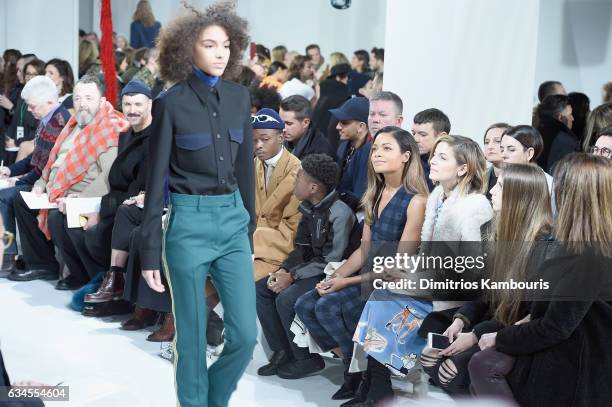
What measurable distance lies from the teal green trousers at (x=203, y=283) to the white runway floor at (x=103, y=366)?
0.79m

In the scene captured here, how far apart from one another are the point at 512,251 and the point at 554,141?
272 cm

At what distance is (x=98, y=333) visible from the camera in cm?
489

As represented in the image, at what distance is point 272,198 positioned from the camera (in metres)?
4.72

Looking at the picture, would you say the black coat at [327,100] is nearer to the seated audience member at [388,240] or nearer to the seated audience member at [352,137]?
the seated audience member at [352,137]

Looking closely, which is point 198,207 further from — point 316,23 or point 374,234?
point 316,23

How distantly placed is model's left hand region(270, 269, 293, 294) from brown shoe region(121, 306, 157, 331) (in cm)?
107

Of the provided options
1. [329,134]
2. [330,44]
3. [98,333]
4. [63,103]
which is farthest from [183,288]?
[330,44]

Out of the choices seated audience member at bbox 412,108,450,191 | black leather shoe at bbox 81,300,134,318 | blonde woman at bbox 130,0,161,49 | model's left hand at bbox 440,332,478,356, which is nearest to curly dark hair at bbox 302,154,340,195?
seated audience member at bbox 412,108,450,191

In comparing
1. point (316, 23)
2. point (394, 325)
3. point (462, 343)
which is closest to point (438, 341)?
point (462, 343)

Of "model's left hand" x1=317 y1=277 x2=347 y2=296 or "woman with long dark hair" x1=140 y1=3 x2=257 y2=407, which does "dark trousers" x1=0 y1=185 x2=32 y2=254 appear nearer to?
"model's left hand" x1=317 y1=277 x2=347 y2=296

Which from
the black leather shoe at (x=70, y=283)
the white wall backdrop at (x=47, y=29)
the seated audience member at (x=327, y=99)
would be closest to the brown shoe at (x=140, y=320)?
the black leather shoe at (x=70, y=283)

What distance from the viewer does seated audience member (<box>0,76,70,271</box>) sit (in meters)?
6.25

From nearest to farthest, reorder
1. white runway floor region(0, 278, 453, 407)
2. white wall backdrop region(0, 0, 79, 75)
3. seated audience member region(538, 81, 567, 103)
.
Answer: white runway floor region(0, 278, 453, 407)
seated audience member region(538, 81, 567, 103)
white wall backdrop region(0, 0, 79, 75)

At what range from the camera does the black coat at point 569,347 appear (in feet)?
9.35
